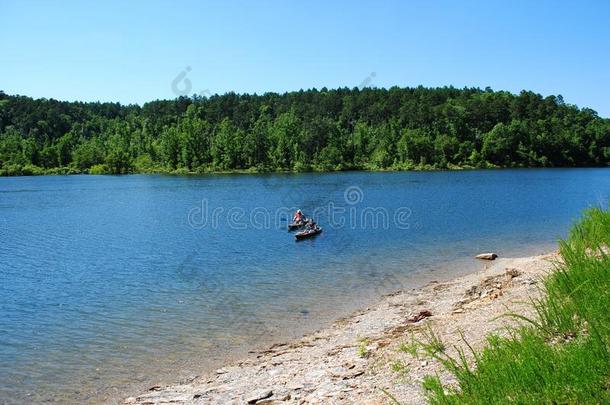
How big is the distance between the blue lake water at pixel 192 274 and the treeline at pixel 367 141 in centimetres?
9513

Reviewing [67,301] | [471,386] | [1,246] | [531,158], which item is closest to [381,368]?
[471,386]

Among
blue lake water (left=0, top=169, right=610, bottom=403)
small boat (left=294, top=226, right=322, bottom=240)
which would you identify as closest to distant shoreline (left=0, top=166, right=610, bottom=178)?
blue lake water (left=0, top=169, right=610, bottom=403)

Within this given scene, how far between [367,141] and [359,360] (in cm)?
15524

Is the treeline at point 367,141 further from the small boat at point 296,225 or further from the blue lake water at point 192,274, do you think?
the small boat at point 296,225

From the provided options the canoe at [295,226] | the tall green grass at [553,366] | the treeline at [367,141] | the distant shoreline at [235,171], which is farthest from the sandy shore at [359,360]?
the treeline at [367,141]

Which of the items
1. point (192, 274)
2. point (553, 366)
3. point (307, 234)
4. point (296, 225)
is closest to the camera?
point (553, 366)

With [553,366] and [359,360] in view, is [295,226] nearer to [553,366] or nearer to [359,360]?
[359,360]

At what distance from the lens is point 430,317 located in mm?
16172

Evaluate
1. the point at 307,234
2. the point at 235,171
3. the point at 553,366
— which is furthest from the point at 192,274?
the point at 235,171

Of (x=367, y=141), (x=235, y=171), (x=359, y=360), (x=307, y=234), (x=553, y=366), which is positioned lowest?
(x=307, y=234)

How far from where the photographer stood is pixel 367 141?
165m

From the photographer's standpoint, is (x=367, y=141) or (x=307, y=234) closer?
(x=307, y=234)

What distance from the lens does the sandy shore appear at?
405 inches

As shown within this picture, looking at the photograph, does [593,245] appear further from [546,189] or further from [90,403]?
[546,189]
